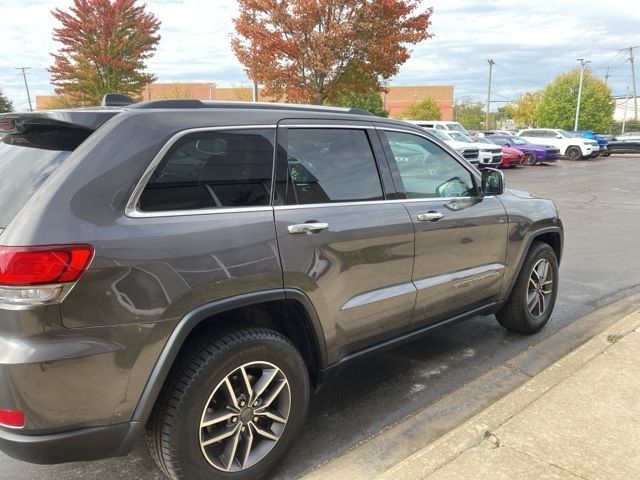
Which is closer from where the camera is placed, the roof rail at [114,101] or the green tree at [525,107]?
the roof rail at [114,101]

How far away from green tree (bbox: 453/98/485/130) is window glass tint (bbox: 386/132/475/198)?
328ft

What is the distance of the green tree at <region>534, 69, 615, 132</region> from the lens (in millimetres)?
50531

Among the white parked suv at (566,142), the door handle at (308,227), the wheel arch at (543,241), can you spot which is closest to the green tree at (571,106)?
the white parked suv at (566,142)

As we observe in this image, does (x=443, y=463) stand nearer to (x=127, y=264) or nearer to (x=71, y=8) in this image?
(x=127, y=264)

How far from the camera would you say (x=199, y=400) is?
2273 mm

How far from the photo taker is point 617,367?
3.59m

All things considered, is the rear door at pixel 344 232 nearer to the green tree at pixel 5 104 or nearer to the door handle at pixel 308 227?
the door handle at pixel 308 227

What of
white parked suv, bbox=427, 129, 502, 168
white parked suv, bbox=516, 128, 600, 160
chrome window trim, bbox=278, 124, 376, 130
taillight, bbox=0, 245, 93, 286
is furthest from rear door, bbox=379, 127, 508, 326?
white parked suv, bbox=516, 128, 600, 160

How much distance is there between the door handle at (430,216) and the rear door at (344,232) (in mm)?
127

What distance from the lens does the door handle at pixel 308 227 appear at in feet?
8.46

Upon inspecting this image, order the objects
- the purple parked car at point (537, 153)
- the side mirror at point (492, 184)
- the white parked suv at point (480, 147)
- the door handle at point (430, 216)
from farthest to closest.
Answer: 1. the purple parked car at point (537, 153)
2. the white parked suv at point (480, 147)
3. the side mirror at point (492, 184)
4. the door handle at point (430, 216)

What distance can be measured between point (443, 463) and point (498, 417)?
0.57m

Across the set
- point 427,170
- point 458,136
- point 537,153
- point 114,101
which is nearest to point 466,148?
point 458,136

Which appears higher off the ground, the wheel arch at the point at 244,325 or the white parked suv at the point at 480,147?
the wheel arch at the point at 244,325
